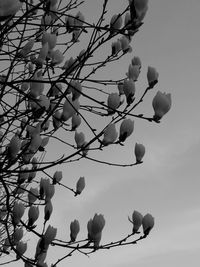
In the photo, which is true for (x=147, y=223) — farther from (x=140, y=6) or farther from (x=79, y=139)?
(x=140, y=6)

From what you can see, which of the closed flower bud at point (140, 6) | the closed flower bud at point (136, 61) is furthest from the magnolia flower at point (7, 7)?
the closed flower bud at point (136, 61)

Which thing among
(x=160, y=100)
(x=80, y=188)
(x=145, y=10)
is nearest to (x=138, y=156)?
(x=160, y=100)

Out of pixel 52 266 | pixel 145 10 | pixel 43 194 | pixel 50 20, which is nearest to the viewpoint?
pixel 145 10

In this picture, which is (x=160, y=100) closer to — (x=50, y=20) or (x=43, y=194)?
(x=43, y=194)

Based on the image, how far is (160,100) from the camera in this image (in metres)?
2.50

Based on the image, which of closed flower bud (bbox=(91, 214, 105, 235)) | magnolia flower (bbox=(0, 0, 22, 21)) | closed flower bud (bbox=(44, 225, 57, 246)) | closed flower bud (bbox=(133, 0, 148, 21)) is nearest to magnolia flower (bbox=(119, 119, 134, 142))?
closed flower bud (bbox=(91, 214, 105, 235))

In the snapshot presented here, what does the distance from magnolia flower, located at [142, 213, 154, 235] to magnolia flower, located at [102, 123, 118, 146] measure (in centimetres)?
69

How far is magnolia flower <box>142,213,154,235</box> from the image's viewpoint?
3000mm

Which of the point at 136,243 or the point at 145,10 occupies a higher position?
the point at 145,10

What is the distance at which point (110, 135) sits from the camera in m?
2.71

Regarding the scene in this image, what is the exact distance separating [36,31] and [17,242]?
1.98 meters

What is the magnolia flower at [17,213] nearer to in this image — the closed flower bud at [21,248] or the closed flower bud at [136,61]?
the closed flower bud at [21,248]

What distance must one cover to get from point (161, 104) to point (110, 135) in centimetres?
42

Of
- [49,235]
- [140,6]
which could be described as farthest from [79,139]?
[140,6]
